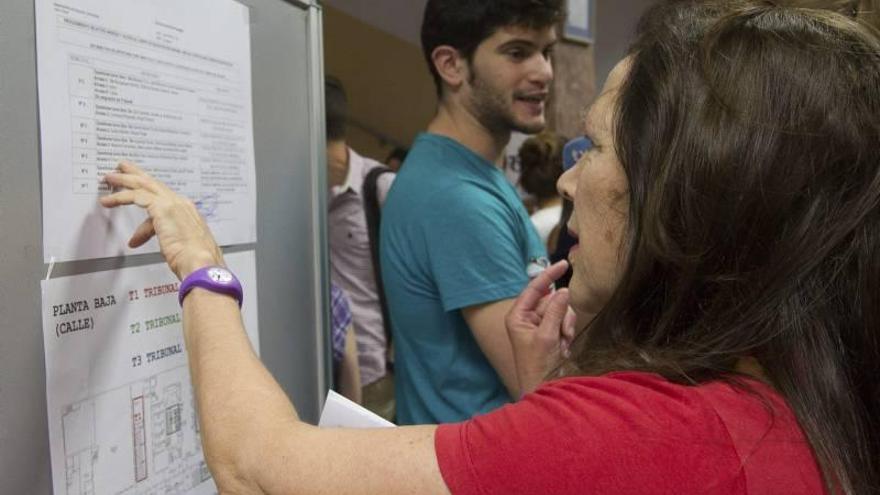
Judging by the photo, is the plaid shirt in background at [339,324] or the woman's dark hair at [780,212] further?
the plaid shirt in background at [339,324]

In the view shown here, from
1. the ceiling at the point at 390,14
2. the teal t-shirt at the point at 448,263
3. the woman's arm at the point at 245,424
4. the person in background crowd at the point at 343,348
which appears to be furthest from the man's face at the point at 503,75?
the ceiling at the point at 390,14

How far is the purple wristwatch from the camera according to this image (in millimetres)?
775

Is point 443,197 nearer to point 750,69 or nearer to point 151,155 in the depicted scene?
point 151,155

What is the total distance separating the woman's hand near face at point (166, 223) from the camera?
0.79 meters

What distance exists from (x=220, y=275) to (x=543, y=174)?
2.06 m

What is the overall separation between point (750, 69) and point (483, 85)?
90 cm

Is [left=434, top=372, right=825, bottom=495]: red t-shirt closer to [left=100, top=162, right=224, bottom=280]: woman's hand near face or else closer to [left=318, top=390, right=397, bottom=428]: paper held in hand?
[left=318, top=390, right=397, bottom=428]: paper held in hand

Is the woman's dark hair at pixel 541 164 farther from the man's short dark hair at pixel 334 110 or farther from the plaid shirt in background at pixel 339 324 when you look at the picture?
the plaid shirt in background at pixel 339 324

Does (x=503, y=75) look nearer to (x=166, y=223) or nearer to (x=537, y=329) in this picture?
(x=537, y=329)

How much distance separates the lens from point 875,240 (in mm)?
638

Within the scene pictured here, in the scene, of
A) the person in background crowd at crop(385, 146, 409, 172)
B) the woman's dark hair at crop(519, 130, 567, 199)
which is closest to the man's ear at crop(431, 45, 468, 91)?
the woman's dark hair at crop(519, 130, 567, 199)

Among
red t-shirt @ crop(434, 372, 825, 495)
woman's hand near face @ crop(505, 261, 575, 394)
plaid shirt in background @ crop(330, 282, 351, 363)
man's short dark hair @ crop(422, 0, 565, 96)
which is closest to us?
red t-shirt @ crop(434, 372, 825, 495)

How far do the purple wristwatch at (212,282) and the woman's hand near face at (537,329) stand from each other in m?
0.51

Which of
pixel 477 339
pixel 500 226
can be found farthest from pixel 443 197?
pixel 477 339
